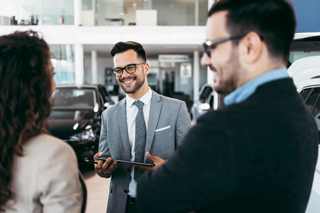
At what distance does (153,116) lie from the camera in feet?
8.05

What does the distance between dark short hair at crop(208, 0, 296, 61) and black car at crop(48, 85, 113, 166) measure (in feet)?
17.2

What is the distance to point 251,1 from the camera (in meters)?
1.14

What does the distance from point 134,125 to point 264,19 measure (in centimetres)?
145

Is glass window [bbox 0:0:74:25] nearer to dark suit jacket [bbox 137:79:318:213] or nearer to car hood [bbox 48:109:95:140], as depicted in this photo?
car hood [bbox 48:109:95:140]

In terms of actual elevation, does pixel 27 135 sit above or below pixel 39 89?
below

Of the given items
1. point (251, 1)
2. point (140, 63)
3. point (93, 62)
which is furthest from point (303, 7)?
point (93, 62)

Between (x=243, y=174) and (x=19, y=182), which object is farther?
(x=19, y=182)

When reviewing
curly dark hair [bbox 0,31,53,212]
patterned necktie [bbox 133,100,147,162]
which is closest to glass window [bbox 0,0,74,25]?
patterned necktie [bbox 133,100,147,162]

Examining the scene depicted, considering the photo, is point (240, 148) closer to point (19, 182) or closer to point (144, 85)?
point (19, 182)

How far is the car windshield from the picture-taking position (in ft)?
27.8

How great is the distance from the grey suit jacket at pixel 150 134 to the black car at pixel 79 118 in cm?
379

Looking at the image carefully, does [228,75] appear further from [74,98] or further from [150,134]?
[74,98]

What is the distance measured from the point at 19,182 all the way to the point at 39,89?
0.31m

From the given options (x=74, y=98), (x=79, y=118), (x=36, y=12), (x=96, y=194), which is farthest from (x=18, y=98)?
(x=36, y=12)
